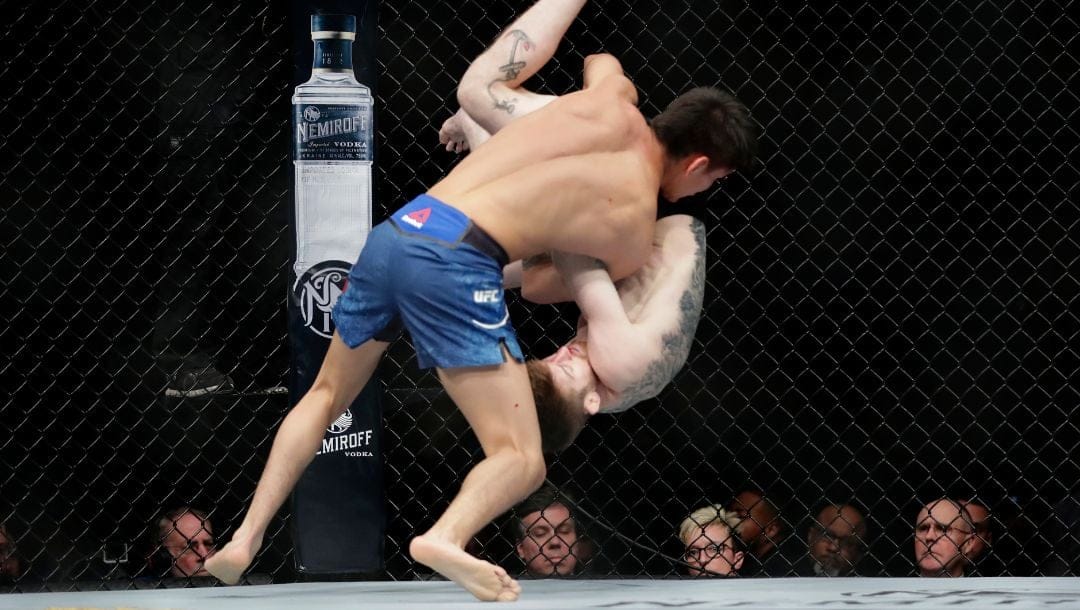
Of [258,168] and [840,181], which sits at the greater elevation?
[840,181]

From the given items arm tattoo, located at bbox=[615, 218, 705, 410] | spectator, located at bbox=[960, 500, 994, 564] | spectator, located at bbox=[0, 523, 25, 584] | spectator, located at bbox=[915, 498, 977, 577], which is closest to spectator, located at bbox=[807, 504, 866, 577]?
spectator, located at bbox=[915, 498, 977, 577]

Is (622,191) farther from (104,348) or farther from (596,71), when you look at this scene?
(104,348)

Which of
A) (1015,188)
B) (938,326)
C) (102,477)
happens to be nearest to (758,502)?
(938,326)

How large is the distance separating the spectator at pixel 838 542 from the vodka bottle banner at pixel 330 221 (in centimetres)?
106

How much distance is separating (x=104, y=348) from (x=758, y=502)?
156 cm

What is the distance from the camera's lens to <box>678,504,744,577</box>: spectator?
3023 mm

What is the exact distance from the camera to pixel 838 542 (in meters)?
3.05

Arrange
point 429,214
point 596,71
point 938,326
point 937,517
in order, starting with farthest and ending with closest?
point 938,326 → point 937,517 → point 596,71 → point 429,214

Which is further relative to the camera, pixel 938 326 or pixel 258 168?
pixel 938 326

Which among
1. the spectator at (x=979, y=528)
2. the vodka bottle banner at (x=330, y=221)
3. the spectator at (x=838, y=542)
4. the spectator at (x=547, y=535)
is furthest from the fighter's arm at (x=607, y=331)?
the spectator at (x=979, y=528)

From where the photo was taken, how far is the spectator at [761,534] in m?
3.05

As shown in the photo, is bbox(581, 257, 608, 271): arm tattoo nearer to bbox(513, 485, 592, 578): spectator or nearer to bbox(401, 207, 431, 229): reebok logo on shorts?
bbox(401, 207, 431, 229): reebok logo on shorts

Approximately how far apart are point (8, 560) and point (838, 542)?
1931mm

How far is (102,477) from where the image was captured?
120 inches
